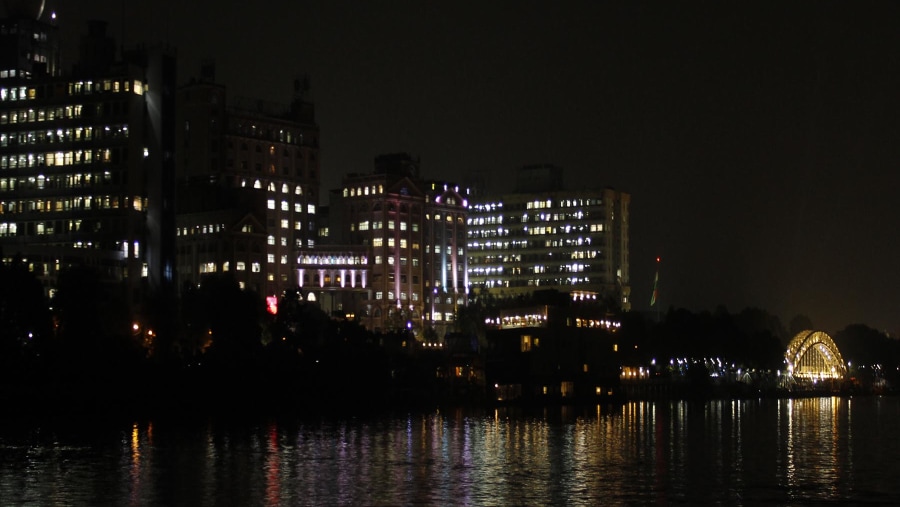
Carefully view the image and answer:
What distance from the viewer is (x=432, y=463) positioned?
110062 mm

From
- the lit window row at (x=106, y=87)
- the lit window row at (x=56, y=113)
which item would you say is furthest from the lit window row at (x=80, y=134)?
the lit window row at (x=106, y=87)

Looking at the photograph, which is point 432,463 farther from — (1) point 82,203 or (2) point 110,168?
(1) point 82,203

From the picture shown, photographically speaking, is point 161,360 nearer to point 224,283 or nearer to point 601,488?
point 224,283

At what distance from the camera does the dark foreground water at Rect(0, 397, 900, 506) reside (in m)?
89.4

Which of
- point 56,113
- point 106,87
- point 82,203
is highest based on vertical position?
point 106,87

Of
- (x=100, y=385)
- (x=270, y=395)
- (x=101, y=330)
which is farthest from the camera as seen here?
(x=270, y=395)

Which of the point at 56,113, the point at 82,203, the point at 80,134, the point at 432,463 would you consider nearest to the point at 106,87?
the point at 80,134

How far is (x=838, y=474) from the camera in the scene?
10556 centimetres

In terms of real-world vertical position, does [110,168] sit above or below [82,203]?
above

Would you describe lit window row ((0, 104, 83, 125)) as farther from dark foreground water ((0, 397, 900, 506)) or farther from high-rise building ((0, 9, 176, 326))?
dark foreground water ((0, 397, 900, 506))

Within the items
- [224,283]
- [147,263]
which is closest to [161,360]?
[224,283]

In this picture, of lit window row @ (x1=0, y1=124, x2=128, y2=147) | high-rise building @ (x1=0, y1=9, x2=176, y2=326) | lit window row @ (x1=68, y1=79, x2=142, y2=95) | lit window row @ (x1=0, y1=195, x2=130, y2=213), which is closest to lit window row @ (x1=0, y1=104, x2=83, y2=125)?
high-rise building @ (x1=0, y1=9, x2=176, y2=326)

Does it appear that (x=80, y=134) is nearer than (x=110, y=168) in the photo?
No

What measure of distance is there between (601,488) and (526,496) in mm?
7949
